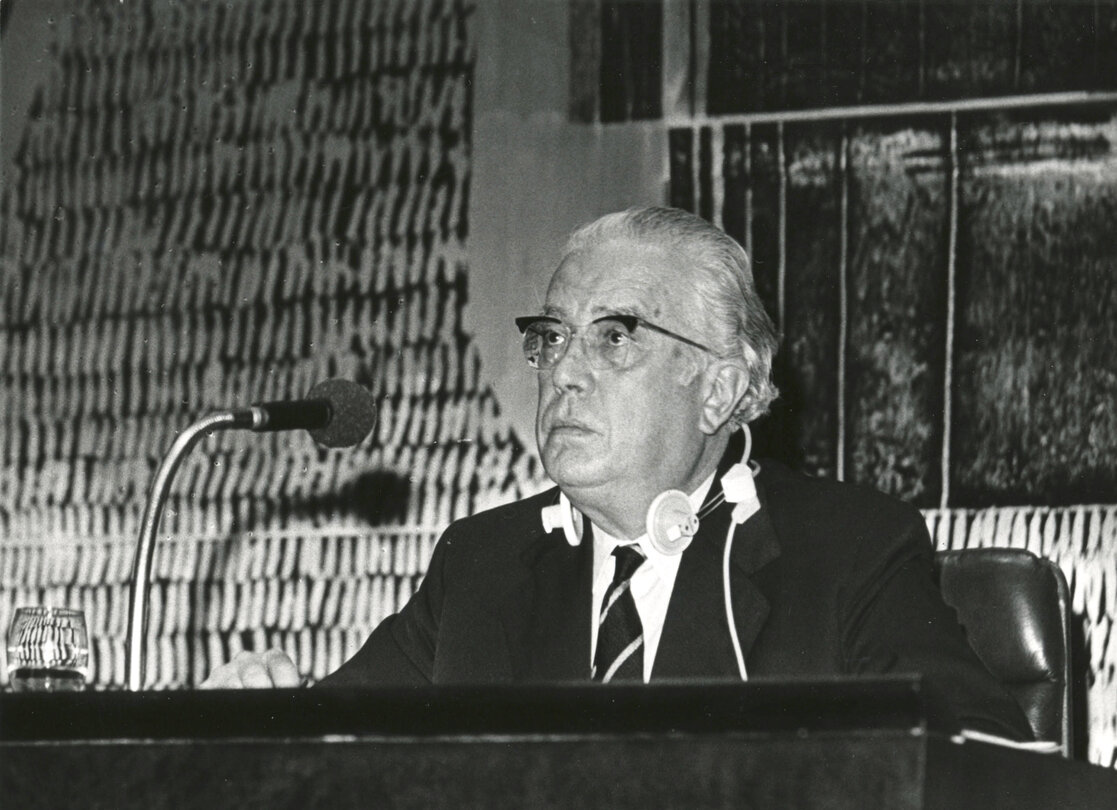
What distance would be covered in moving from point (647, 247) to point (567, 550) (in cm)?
46

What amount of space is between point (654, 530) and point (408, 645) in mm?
469

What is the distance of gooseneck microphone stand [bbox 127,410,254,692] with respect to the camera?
228 centimetres

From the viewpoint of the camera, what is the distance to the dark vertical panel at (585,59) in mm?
2945

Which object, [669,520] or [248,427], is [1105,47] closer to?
[669,520]

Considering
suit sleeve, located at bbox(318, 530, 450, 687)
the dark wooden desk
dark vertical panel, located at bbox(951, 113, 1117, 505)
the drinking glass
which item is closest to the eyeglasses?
suit sleeve, located at bbox(318, 530, 450, 687)

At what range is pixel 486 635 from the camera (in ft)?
7.27

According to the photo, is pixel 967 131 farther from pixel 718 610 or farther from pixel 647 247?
pixel 718 610

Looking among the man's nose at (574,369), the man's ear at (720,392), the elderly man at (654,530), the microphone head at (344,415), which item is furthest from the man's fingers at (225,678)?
the man's ear at (720,392)

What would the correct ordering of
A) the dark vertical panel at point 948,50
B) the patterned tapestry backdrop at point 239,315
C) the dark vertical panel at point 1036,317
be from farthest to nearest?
the patterned tapestry backdrop at point 239,315 < the dark vertical panel at point 948,50 < the dark vertical panel at point 1036,317

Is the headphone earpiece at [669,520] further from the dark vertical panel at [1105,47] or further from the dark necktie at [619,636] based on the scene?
A: the dark vertical panel at [1105,47]

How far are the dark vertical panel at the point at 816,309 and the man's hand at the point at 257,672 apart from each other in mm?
1185

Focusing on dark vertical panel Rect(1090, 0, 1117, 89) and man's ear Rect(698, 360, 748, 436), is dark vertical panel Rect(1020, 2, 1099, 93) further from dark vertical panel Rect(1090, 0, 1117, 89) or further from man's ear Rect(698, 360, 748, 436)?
man's ear Rect(698, 360, 748, 436)

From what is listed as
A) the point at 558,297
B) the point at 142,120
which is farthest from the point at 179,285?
the point at 558,297

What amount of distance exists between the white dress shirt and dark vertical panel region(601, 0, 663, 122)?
943 millimetres
